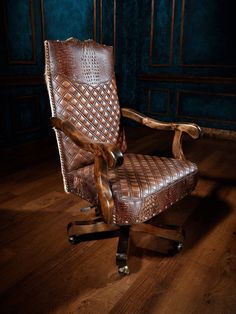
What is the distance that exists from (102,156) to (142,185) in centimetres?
25

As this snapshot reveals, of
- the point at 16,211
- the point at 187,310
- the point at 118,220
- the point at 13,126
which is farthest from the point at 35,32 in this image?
the point at 187,310

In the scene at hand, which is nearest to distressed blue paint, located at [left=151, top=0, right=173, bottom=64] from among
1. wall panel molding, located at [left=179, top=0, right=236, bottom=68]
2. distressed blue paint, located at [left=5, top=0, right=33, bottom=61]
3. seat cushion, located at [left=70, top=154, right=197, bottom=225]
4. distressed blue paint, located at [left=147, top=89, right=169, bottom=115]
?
wall panel molding, located at [left=179, top=0, right=236, bottom=68]

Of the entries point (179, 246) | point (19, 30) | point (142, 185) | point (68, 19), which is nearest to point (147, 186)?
point (142, 185)

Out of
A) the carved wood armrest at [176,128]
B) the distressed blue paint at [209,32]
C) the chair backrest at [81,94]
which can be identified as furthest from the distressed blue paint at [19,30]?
the distressed blue paint at [209,32]

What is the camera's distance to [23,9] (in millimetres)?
3277

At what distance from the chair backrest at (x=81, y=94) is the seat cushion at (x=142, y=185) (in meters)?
0.12

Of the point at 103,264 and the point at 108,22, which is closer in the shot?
the point at 103,264

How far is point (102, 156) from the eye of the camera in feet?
3.93

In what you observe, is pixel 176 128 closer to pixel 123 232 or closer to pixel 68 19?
pixel 123 232

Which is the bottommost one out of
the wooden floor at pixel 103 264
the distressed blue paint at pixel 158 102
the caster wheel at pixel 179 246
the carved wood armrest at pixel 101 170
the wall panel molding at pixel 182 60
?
the wooden floor at pixel 103 264

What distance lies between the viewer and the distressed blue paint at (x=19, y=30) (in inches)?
126

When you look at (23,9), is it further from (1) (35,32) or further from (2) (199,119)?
(2) (199,119)

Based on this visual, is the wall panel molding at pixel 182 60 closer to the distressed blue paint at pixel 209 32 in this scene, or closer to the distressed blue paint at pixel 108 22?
the distressed blue paint at pixel 209 32

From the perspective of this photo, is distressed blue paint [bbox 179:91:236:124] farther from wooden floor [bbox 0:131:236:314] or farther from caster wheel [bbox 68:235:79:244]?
caster wheel [bbox 68:235:79:244]
